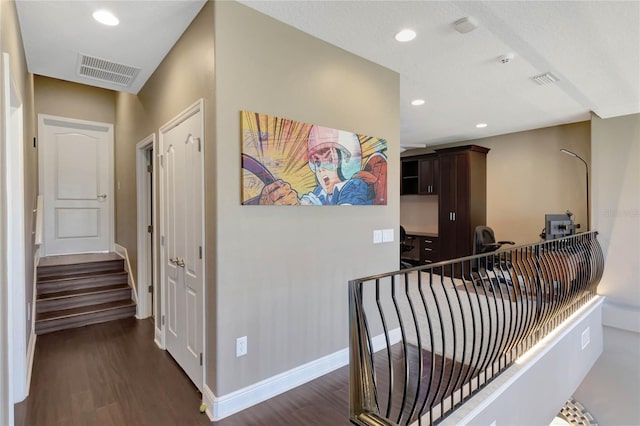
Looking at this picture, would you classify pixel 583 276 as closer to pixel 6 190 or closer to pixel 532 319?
pixel 532 319

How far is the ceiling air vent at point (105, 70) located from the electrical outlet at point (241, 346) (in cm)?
268

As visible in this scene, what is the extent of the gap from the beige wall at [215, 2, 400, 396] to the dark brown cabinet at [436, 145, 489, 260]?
3.40 metres

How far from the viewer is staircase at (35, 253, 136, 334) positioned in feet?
11.6

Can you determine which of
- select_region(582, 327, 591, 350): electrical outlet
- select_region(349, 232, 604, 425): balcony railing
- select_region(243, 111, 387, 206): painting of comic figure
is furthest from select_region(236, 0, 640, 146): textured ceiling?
select_region(582, 327, 591, 350): electrical outlet

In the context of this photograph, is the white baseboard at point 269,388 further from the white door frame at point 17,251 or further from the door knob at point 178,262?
the white door frame at point 17,251

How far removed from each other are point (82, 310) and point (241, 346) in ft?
8.53

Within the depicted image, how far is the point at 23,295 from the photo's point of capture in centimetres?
233

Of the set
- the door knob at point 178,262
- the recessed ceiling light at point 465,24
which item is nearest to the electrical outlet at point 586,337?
the recessed ceiling light at point 465,24

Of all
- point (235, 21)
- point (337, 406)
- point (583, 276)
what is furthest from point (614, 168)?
point (235, 21)

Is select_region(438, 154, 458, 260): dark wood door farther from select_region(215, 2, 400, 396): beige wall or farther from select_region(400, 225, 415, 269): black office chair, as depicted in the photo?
select_region(215, 2, 400, 396): beige wall

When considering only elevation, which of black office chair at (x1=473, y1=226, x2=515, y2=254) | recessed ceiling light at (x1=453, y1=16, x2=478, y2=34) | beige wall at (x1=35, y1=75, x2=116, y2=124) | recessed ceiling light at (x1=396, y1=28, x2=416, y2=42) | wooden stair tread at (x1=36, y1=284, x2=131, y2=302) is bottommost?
wooden stair tread at (x1=36, y1=284, x2=131, y2=302)

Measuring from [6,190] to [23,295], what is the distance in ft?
3.47

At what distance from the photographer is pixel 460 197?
5.88m

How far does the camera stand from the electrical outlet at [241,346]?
218cm
